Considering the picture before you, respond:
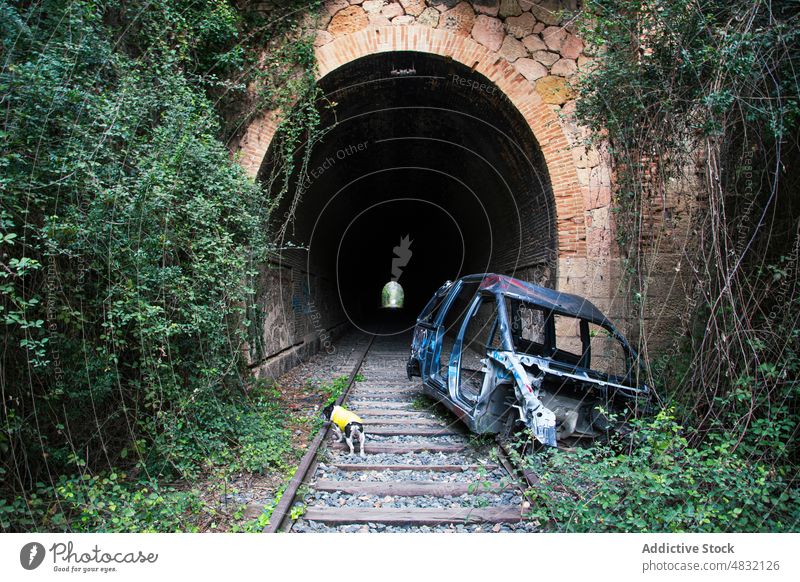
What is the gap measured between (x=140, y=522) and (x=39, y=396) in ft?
4.29

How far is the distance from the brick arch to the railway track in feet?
12.5

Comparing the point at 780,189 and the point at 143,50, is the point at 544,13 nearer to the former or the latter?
the point at 780,189

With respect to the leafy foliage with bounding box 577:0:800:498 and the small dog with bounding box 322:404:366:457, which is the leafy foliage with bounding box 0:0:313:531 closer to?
the small dog with bounding box 322:404:366:457

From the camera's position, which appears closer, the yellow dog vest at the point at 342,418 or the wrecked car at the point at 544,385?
the wrecked car at the point at 544,385

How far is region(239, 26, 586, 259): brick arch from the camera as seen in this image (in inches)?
303

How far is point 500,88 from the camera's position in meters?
7.91

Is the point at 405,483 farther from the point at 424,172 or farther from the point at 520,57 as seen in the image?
the point at 424,172

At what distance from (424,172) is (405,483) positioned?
1161cm

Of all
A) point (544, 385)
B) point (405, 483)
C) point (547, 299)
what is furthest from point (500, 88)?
point (405, 483)

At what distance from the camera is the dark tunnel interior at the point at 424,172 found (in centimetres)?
842

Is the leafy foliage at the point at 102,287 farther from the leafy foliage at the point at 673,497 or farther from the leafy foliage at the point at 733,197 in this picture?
the leafy foliage at the point at 733,197

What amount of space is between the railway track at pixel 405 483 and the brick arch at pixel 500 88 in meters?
3.81

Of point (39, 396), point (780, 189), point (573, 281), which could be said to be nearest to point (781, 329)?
point (780, 189)

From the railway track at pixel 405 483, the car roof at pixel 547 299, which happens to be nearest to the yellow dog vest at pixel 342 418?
the railway track at pixel 405 483
